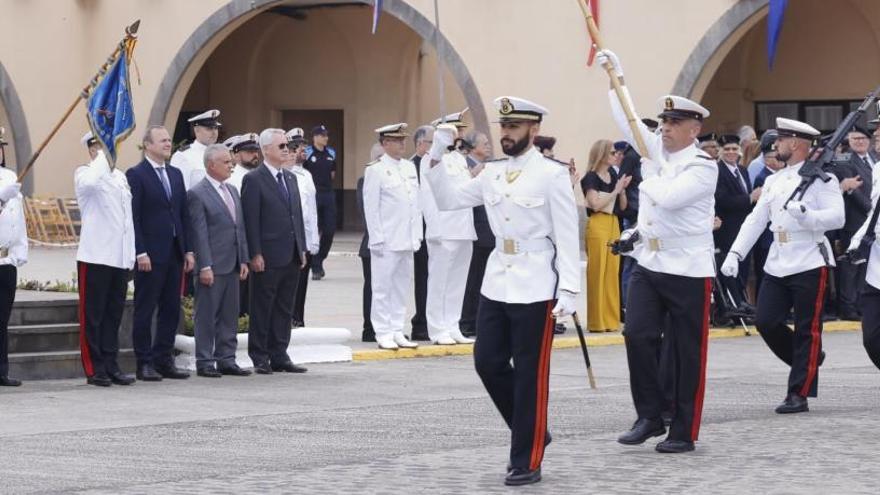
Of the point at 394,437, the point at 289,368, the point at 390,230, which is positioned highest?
the point at 390,230

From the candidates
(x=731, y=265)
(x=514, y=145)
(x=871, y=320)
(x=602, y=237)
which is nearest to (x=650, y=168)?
(x=514, y=145)

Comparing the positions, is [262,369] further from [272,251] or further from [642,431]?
[642,431]

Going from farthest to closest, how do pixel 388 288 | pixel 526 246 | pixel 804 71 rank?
pixel 804 71
pixel 388 288
pixel 526 246

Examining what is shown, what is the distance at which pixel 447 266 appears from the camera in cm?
1525

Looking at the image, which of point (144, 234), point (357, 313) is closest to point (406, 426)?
point (144, 234)

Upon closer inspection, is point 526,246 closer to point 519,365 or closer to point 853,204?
point 519,365

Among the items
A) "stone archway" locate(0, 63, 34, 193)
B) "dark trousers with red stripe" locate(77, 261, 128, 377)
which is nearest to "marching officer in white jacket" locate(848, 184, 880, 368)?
"dark trousers with red stripe" locate(77, 261, 128, 377)

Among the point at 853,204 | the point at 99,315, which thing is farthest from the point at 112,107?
the point at 853,204

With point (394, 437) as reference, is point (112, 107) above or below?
above

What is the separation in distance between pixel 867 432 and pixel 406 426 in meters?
2.55

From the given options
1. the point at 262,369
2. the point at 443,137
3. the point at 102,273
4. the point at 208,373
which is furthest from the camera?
the point at 262,369

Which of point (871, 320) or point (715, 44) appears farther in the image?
point (715, 44)

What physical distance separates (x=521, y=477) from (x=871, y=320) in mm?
3713

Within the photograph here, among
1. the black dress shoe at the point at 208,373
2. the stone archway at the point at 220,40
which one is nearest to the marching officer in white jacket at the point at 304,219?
the black dress shoe at the point at 208,373
